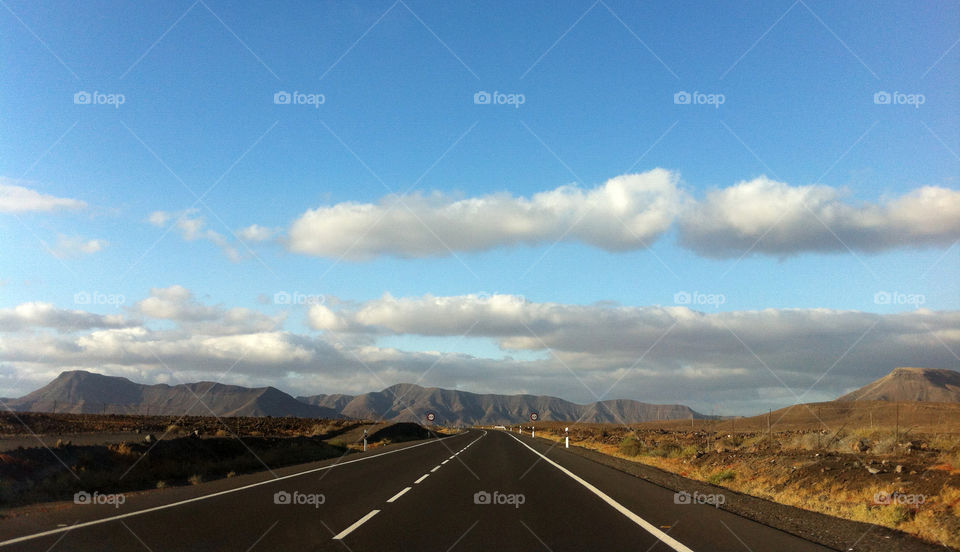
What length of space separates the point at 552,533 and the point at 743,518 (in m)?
4.12

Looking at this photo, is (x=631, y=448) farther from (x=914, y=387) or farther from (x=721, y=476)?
(x=914, y=387)

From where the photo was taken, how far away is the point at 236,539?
8.98 meters

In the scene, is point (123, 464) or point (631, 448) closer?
point (123, 464)

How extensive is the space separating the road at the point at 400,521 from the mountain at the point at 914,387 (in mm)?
175577

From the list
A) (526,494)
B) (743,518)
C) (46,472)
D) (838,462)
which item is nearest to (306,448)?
(46,472)

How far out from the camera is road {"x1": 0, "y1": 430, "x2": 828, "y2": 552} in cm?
882

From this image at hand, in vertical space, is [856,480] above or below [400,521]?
above

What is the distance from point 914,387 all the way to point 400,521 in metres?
206

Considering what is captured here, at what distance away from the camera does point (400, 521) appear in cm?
1090

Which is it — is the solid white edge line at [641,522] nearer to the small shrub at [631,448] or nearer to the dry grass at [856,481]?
the dry grass at [856,481]

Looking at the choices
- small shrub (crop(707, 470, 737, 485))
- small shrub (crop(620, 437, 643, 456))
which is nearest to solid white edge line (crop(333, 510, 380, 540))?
small shrub (crop(707, 470, 737, 485))

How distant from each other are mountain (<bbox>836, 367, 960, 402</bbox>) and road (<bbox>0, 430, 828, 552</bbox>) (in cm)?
17558

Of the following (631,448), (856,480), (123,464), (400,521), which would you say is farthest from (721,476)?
(123,464)

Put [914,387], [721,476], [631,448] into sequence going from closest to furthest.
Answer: [721,476], [631,448], [914,387]
